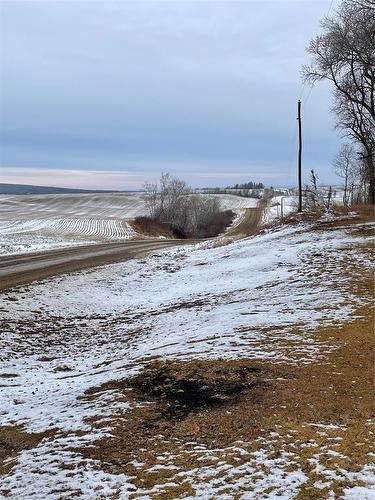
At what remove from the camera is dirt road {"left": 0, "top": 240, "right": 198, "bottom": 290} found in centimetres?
1512

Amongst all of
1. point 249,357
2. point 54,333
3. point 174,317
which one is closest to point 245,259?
point 174,317

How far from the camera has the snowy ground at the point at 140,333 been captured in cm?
351

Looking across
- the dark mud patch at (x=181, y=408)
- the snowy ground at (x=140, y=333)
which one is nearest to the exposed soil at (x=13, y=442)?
the snowy ground at (x=140, y=333)

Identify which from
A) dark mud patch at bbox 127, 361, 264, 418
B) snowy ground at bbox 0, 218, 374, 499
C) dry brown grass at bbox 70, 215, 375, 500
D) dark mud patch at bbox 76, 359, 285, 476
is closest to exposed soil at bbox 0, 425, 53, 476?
snowy ground at bbox 0, 218, 374, 499

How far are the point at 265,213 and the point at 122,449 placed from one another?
10164cm

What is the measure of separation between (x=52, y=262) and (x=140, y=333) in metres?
10.7

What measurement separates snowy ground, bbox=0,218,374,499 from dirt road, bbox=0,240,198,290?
1147mm

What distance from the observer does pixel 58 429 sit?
448 centimetres

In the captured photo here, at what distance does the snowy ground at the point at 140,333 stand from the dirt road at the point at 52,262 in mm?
1147

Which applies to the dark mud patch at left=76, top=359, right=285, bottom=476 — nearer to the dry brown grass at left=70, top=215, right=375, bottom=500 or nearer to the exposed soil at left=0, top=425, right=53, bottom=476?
the dry brown grass at left=70, top=215, right=375, bottom=500

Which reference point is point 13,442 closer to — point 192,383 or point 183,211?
point 192,383

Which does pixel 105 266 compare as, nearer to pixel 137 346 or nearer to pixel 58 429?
pixel 137 346

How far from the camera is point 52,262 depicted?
18.6 m

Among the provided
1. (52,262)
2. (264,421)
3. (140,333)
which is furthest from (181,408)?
(52,262)
